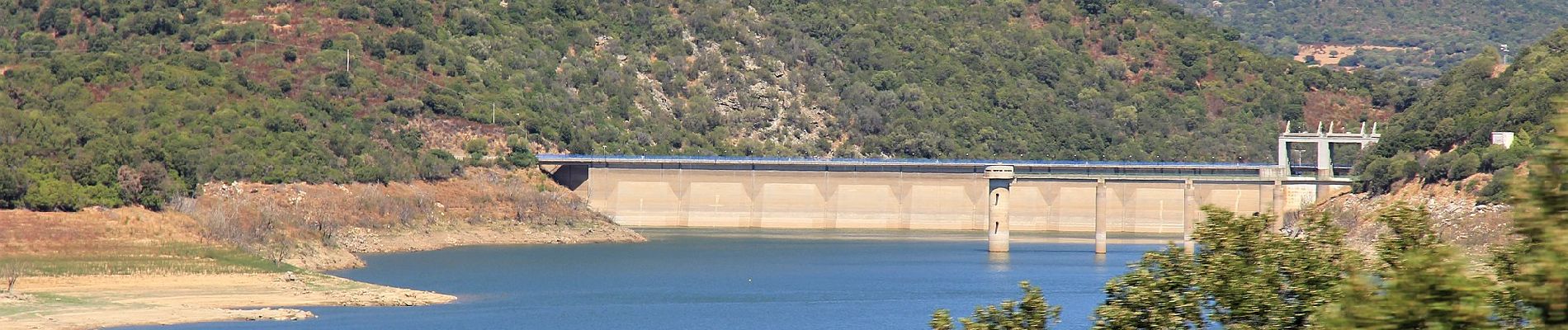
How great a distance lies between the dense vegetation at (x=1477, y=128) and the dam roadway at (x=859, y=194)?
10286 millimetres

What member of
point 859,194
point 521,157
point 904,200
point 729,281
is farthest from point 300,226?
point 904,200

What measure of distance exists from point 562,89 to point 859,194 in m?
30.5

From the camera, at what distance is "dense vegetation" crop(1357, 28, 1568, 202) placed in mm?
122625

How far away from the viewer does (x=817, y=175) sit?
147125 millimetres

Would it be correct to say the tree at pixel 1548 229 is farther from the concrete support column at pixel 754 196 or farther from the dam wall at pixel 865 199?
the concrete support column at pixel 754 196

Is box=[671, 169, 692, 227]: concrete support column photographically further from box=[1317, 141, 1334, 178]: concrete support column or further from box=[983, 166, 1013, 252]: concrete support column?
box=[1317, 141, 1334, 178]: concrete support column

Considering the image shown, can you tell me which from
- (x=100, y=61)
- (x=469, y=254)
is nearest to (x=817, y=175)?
(x=469, y=254)

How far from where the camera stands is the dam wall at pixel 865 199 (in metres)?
145

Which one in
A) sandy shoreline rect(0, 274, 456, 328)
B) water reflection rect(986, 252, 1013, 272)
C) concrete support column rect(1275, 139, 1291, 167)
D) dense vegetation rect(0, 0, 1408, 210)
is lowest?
sandy shoreline rect(0, 274, 456, 328)

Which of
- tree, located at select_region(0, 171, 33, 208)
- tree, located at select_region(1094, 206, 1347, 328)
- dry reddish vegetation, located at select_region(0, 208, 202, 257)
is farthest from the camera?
tree, located at select_region(0, 171, 33, 208)

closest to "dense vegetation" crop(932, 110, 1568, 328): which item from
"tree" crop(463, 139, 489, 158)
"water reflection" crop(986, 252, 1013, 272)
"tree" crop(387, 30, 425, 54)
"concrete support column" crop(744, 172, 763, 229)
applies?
"water reflection" crop(986, 252, 1013, 272)

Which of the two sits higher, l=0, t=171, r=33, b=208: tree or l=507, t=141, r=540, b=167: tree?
l=507, t=141, r=540, b=167: tree

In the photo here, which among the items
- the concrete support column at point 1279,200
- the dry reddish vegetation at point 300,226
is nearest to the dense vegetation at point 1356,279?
the dry reddish vegetation at point 300,226

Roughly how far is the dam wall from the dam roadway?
5 centimetres
